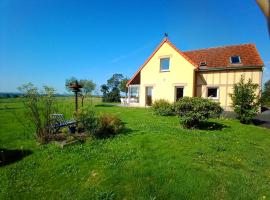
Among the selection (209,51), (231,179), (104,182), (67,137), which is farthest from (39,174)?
(209,51)

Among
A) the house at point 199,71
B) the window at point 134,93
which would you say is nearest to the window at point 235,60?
the house at point 199,71

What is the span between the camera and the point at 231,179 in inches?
183

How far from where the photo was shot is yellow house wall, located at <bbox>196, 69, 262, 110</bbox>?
1778 centimetres

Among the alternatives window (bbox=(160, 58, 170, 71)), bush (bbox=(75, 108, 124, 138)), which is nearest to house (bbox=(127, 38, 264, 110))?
window (bbox=(160, 58, 170, 71))

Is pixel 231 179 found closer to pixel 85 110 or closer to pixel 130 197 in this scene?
pixel 130 197

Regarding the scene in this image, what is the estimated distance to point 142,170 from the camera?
5.04 m

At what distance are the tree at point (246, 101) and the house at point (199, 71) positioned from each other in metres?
6.44

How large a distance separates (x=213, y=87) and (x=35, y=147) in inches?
689

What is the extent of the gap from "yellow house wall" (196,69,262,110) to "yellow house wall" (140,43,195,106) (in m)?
1.53

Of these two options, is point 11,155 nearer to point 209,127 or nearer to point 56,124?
point 56,124

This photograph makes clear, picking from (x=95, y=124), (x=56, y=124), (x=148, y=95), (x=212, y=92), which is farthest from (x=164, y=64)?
(x=56, y=124)

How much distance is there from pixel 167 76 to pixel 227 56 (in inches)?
262

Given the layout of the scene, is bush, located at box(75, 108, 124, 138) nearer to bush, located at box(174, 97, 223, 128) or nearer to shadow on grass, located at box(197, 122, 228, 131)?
bush, located at box(174, 97, 223, 128)

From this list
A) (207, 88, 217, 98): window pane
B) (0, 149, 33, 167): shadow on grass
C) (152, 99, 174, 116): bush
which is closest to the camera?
(0, 149, 33, 167): shadow on grass
